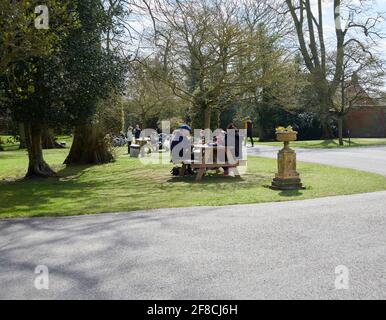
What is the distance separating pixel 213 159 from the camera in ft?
43.0

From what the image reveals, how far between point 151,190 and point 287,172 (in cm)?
321

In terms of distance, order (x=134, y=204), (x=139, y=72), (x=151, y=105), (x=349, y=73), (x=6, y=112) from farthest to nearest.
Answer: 1. (x=151, y=105)
2. (x=349, y=73)
3. (x=139, y=72)
4. (x=6, y=112)
5. (x=134, y=204)

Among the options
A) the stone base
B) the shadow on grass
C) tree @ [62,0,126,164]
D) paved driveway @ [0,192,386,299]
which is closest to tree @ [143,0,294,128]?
tree @ [62,0,126,164]

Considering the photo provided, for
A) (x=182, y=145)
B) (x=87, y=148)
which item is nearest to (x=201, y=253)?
(x=182, y=145)

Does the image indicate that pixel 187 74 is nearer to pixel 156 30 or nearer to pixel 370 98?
pixel 156 30

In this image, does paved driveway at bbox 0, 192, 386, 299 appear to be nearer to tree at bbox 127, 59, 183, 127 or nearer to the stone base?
the stone base

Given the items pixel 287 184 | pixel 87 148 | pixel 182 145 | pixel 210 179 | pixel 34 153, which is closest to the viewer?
pixel 287 184

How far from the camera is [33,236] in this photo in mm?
6094

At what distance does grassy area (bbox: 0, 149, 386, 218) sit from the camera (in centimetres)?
850

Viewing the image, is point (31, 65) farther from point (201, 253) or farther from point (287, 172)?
point (201, 253)

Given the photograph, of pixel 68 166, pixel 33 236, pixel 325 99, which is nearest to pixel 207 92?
pixel 68 166

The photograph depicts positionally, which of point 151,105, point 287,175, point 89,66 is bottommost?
point 287,175

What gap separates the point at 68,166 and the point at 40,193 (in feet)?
27.3

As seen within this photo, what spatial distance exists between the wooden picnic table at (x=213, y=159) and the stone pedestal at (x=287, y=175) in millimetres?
2545
